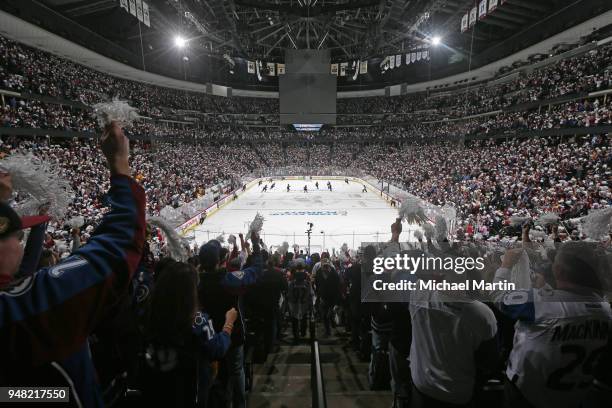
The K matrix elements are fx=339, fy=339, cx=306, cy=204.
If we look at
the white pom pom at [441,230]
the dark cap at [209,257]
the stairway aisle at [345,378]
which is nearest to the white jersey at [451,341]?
the stairway aisle at [345,378]

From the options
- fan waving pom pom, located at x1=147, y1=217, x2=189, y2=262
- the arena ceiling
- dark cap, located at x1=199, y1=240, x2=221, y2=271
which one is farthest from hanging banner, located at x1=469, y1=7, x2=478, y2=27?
dark cap, located at x1=199, y1=240, x2=221, y2=271

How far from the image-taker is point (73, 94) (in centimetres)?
3034

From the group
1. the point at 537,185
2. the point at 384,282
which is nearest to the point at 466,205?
the point at 537,185

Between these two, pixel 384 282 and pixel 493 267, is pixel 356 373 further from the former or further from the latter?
pixel 493 267

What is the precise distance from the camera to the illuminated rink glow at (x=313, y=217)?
18344mm

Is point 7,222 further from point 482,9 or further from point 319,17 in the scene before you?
point 319,17

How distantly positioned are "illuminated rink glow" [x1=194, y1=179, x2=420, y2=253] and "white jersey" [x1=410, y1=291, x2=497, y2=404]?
12.2 metres

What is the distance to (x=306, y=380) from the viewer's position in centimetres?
414

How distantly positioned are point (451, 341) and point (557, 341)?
63cm

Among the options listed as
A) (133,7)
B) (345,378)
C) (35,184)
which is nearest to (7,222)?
(35,184)

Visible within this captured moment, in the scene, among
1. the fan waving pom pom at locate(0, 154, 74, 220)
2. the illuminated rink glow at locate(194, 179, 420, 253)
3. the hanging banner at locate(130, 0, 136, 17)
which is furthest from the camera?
the hanging banner at locate(130, 0, 136, 17)

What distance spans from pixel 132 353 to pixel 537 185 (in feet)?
73.4

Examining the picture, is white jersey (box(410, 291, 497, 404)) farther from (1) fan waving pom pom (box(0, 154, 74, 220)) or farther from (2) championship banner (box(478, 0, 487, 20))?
(2) championship banner (box(478, 0, 487, 20))

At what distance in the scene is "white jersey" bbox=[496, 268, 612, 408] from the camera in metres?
2.11
